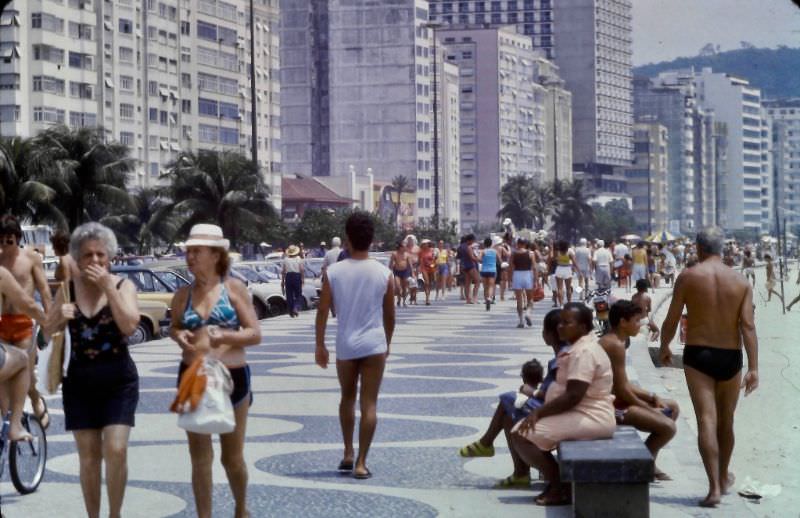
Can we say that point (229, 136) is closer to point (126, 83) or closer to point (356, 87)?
point (126, 83)

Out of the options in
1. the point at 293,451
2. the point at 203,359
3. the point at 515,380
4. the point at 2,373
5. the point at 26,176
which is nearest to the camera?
the point at 203,359

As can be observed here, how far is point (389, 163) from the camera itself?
165250mm

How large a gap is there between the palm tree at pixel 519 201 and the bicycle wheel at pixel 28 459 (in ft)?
516

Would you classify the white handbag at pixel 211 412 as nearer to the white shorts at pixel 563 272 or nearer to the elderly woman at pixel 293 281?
the elderly woman at pixel 293 281

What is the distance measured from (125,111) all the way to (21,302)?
105121 mm

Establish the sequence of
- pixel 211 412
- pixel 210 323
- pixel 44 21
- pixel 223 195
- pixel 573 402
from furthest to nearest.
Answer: pixel 44 21
pixel 223 195
pixel 573 402
pixel 210 323
pixel 211 412

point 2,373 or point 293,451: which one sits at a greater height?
point 2,373

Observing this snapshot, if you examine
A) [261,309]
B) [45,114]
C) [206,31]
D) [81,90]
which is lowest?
[261,309]

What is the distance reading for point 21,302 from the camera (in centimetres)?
1024

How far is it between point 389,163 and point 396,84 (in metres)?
7.65

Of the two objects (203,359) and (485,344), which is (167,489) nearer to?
(203,359)

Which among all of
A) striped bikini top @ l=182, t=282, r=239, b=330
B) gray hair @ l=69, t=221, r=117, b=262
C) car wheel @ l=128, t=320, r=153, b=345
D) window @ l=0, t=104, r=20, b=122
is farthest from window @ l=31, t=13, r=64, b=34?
striped bikini top @ l=182, t=282, r=239, b=330

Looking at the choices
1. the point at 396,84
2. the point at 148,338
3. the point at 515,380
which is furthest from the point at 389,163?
the point at 515,380

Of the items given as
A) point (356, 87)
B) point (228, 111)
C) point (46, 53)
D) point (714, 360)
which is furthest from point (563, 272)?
point (356, 87)
